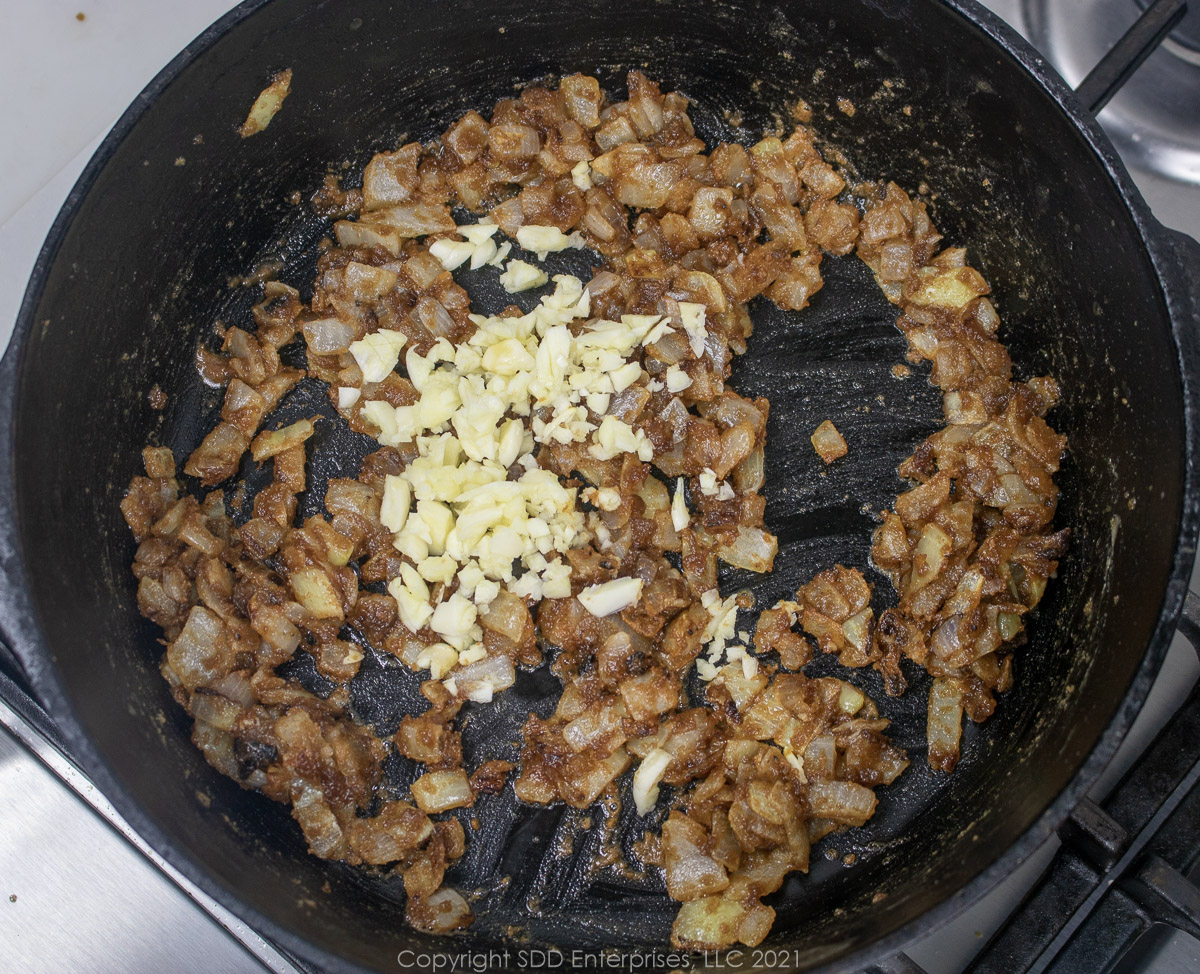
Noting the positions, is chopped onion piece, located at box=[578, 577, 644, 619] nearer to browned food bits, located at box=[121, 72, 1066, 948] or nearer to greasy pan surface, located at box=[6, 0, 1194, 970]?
browned food bits, located at box=[121, 72, 1066, 948]

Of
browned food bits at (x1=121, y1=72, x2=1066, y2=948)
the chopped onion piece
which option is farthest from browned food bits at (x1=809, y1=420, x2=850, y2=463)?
the chopped onion piece

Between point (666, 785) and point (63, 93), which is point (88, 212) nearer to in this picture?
point (63, 93)

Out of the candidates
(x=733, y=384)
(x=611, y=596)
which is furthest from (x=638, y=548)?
(x=733, y=384)

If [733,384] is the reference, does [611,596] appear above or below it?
below

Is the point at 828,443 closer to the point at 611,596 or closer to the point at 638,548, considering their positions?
the point at 638,548

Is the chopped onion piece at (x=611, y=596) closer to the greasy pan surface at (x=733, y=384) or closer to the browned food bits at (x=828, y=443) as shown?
the greasy pan surface at (x=733, y=384)

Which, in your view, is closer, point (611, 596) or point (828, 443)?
point (611, 596)

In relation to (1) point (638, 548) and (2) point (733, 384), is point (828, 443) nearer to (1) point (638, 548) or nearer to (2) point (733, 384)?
(2) point (733, 384)

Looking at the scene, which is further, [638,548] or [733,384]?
[733,384]

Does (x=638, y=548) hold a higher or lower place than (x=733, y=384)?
lower
